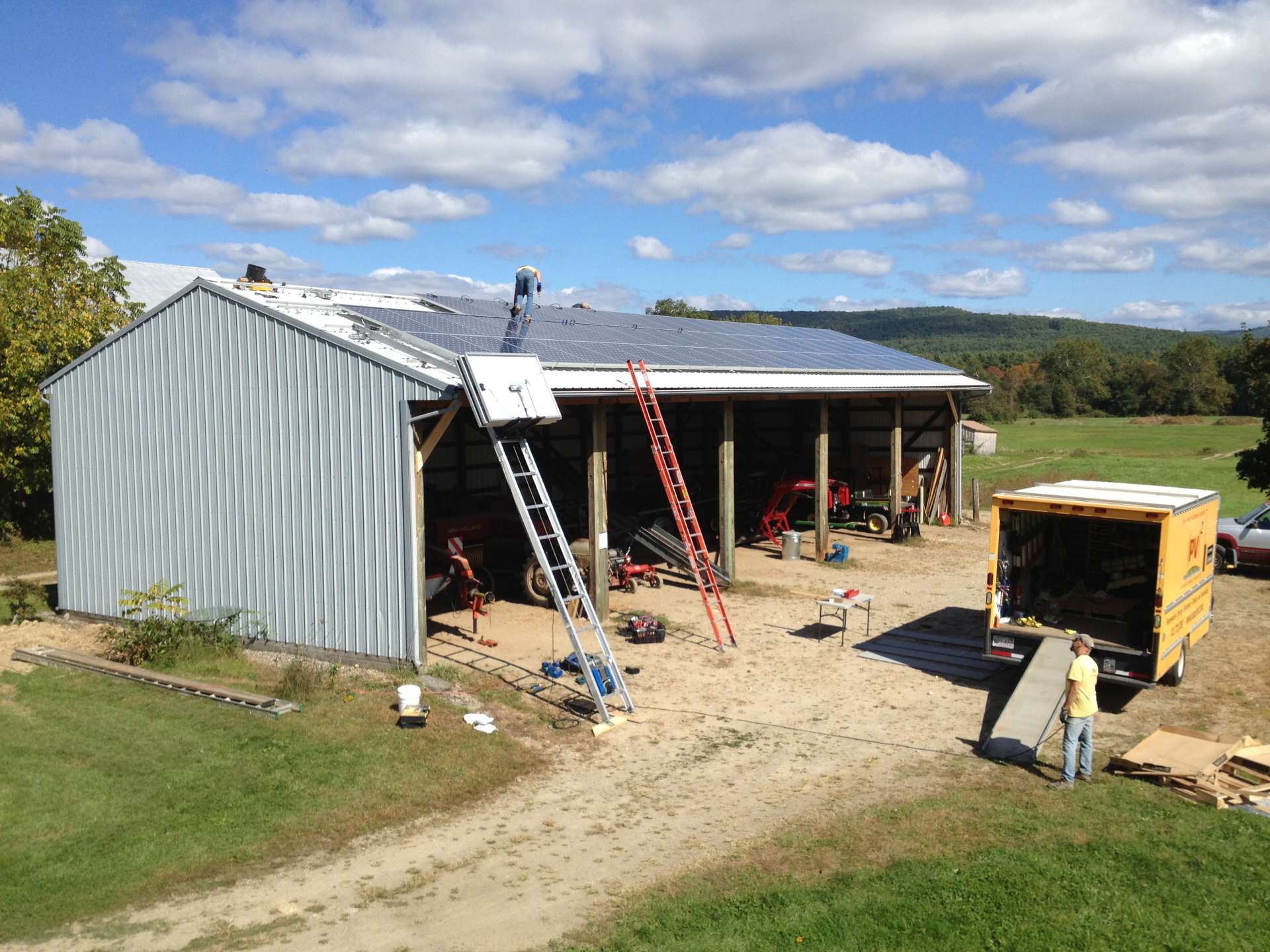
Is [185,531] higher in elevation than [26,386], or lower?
lower

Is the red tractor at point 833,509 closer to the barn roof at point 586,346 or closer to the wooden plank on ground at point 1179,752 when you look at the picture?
the barn roof at point 586,346

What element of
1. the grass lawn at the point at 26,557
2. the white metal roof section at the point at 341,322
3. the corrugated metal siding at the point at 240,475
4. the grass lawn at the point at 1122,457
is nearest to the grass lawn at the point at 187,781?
the corrugated metal siding at the point at 240,475

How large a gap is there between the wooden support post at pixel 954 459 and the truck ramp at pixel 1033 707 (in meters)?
17.4

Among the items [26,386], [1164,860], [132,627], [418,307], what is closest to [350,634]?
[132,627]

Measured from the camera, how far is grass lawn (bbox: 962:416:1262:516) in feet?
126

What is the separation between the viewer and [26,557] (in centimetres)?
2369

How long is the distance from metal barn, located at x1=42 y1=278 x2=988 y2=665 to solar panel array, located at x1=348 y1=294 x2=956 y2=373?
0.11 metres

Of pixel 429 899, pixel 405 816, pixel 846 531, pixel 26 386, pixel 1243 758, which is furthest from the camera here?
pixel 846 531

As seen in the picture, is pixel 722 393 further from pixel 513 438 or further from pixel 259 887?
pixel 259 887

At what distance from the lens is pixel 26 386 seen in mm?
22281

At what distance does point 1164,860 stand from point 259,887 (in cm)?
704

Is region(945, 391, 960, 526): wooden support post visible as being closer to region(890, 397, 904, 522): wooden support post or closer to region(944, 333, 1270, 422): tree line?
region(890, 397, 904, 522): wooden support post

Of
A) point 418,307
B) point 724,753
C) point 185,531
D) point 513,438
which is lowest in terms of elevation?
point 724,753

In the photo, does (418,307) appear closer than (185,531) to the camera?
No
